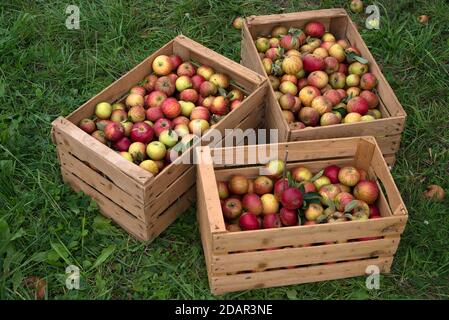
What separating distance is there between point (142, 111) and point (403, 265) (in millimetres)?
1759

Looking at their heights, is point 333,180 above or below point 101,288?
above

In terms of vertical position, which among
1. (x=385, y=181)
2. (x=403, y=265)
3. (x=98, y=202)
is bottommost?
(x=403, y=265)

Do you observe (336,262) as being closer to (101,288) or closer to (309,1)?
(101,288)

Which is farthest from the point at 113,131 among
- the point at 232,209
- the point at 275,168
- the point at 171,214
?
the point at 275,168

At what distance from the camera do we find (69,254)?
3348 millimetres

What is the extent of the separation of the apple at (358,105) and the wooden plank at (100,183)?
4.72ft

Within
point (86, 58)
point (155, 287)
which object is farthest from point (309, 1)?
point (155, 287)

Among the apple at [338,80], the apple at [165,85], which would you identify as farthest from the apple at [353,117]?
the apple at [165,85]

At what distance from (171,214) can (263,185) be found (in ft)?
1.86

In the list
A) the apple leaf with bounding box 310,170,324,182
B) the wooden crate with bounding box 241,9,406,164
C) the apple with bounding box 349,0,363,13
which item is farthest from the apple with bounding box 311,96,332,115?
the apple with bounding box 349,0,363,13

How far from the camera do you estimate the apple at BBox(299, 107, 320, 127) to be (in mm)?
3631

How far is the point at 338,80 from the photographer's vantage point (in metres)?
3.90

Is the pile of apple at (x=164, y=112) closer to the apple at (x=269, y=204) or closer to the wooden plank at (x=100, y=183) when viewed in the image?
the wooden plank at (x=100, y=183)

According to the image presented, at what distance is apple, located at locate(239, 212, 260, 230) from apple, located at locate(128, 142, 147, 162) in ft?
2.24
